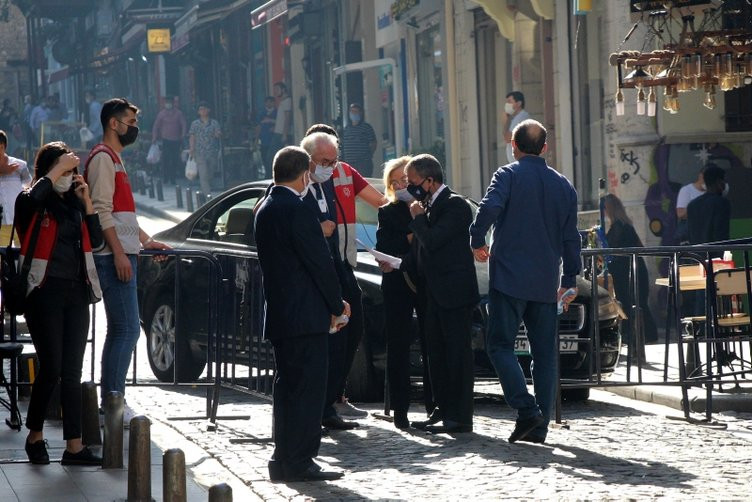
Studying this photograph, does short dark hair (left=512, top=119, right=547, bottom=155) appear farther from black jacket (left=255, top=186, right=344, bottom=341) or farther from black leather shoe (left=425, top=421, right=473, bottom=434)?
black jacket (left=255, top=186, right=344, bottom=341)

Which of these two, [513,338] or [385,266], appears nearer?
[513,338]

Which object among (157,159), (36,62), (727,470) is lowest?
(727,470)

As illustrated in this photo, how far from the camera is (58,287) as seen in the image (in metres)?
9.03

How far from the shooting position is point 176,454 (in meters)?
7.17

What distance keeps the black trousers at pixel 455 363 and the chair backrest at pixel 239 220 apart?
105 inches

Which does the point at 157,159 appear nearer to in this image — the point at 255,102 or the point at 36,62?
the point at 255,102

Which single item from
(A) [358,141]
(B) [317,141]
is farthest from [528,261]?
(A) [358,141]

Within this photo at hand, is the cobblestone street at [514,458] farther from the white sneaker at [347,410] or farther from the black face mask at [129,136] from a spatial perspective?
the black face mask at [129,136]

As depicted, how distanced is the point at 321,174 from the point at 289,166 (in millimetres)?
1606

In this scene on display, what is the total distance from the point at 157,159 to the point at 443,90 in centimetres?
1392

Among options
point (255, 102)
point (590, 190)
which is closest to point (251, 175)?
point (255, 102)

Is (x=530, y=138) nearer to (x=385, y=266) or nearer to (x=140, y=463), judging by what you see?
(x=385, y=266)

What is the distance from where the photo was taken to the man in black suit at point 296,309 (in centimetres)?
866

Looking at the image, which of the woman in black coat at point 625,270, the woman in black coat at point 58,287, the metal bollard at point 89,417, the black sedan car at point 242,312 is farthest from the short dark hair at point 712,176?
the woman in black coat at point 58,287
